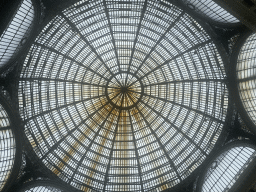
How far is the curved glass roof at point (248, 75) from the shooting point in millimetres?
19703

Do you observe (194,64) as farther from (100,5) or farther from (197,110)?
(100,5)

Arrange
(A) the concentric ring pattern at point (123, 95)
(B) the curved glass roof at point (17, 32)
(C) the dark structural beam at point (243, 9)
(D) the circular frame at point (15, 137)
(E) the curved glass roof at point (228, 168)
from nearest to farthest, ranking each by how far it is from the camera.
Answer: (C) the dark structural beam at point (243, 9), (B) the curved glass roof at point (17, 32), (D) the circular frame at point (15, 137), (E) the curved glass roof at point (228, 168), (A) the concentric ring pattern at point (123, 95)

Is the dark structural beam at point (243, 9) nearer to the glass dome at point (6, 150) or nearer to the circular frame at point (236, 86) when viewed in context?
the circular frame at point (236, 86)

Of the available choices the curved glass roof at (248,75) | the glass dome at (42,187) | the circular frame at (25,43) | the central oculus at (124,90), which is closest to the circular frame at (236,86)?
the curved glass roof at (248,75)

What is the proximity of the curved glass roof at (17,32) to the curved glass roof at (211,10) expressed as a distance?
13549mm

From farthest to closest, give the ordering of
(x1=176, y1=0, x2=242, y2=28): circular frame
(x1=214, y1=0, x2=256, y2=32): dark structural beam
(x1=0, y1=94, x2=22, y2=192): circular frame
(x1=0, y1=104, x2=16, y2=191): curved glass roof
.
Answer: (x1=0, y1=94, x2=22, y2=192): circular frame → (x1=0, y1=104, x2=16, y2=191): curved glass roof → (x1=176, y1=0, x2=242, y2=28): circular frame → (x1=214, y1=0, x2=256, y2=32): dark structural beam

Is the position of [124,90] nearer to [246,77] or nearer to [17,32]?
[246,77]

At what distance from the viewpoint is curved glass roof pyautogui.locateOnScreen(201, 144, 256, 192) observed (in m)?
21.9

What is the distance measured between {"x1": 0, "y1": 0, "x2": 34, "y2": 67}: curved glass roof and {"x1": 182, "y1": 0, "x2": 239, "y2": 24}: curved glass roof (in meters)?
13.5

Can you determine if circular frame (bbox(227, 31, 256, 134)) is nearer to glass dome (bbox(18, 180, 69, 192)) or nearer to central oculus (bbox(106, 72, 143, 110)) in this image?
central oculus (bbox(106, 72, 143, 110))

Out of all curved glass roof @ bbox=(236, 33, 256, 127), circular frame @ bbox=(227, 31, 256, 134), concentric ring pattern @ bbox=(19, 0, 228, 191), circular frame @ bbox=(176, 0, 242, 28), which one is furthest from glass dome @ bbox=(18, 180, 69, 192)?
circular frame @ bbox=(176, 0, 242, 28)

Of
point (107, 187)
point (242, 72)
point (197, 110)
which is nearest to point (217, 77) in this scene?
point (242, 72)

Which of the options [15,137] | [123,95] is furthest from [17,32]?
[123,95]

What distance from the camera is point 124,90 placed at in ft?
98.2
